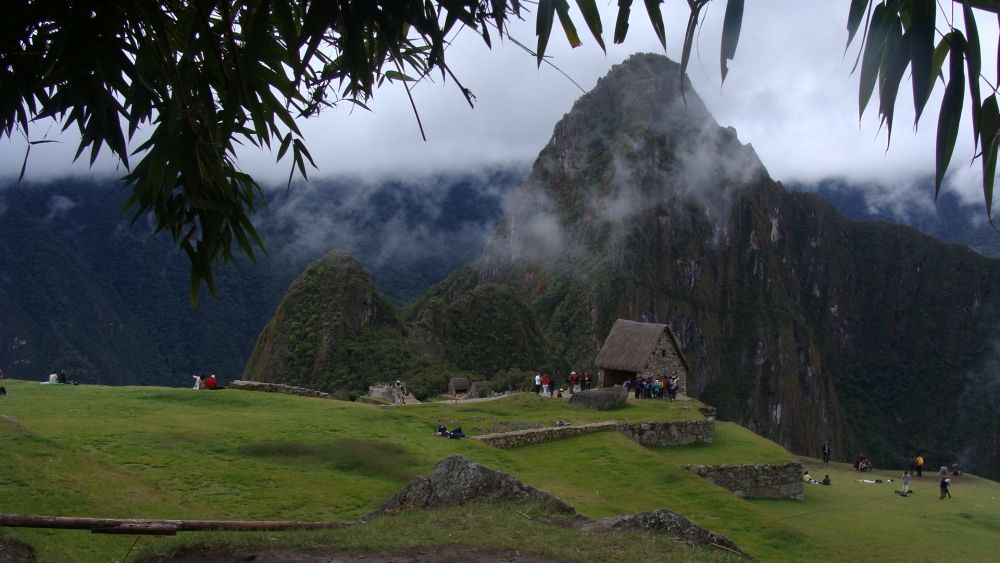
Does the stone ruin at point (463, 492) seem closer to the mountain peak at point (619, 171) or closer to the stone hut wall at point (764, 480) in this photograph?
the stone hut wall at point (764, 480)

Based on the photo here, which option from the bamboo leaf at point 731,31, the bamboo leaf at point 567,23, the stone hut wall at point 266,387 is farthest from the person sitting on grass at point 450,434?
the bamboo leaf at point 731,31

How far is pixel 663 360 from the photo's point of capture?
27531 mm

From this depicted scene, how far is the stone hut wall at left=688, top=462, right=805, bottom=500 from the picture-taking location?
16594 mm

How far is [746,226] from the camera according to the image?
113938 millimetres

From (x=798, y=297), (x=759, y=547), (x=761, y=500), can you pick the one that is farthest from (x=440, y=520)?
(x=798, y=297)

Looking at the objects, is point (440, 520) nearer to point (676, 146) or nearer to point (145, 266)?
point (145, 266)

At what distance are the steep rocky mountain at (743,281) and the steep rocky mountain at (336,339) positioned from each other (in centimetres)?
2453

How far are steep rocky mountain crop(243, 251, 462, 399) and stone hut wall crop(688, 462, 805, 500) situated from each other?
20382 millimetres

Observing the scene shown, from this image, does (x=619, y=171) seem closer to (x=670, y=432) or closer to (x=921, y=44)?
(x=670, y=432)

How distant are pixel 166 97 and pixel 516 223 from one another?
9383 cm

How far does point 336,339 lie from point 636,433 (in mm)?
25302

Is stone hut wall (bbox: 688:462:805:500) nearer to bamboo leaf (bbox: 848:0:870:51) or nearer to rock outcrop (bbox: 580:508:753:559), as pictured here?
rock outcrop (bbox: 580:508:753:559)

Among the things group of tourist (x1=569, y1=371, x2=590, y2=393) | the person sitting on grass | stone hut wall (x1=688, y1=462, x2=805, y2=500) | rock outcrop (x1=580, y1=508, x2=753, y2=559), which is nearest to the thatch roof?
group of tourist (x1=569, y1=371, x2=590, y2=393)

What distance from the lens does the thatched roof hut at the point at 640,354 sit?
27.0 m
